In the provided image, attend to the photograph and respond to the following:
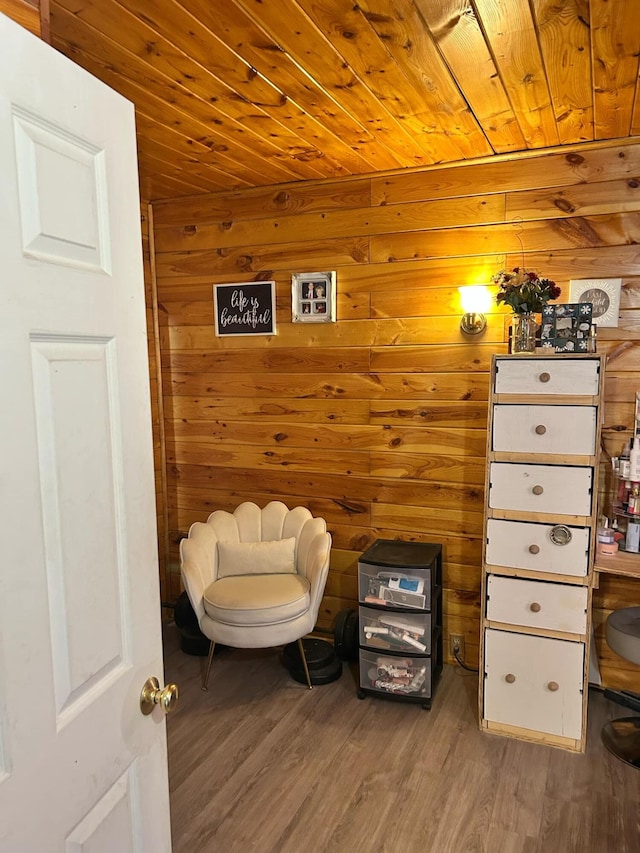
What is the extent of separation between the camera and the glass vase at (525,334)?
2.54 m

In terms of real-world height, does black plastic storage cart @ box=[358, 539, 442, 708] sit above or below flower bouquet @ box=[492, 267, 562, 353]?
below

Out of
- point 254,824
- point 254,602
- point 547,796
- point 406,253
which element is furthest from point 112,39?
point 547,796

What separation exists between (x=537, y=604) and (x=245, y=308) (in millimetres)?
2197

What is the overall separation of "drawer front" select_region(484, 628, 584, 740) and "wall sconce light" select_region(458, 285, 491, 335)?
141 centimetres

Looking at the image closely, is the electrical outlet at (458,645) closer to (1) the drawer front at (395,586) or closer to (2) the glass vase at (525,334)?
(1) the drawer front at (395,586)

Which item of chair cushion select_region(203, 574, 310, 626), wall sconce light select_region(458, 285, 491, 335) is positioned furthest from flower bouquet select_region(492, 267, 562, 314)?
chair cushion select_region(203, 574, 310, 626)

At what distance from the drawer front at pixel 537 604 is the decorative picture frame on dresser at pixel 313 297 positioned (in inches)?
63.9

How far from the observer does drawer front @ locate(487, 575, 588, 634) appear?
246 cm

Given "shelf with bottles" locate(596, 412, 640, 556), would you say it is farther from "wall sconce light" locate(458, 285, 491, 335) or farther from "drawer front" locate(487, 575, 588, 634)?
"wall sconce light" locate(458, 285, 491, 335)

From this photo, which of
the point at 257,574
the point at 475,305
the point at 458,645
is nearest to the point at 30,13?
the point at 475,305

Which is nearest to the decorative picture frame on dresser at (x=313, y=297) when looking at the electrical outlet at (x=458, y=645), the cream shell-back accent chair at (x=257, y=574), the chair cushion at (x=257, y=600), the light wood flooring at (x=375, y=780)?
the cream shell-back accent chair at (x=257, y=574)

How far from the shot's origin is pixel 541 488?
2.47 metres

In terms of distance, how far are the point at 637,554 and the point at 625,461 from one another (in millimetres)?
384

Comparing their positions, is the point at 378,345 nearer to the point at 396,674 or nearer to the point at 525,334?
the point at 525,334
